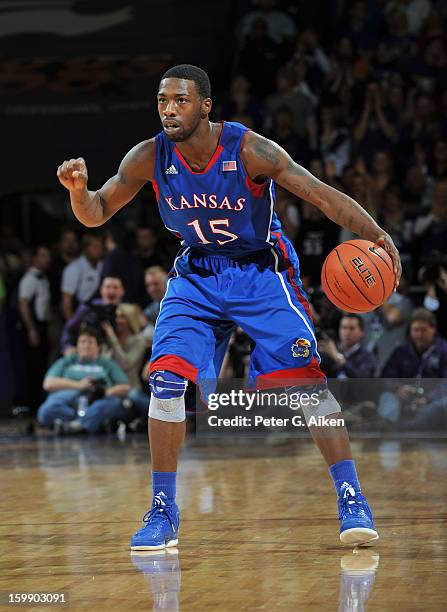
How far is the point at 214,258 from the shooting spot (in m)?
4.84

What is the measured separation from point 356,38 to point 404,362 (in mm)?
4397

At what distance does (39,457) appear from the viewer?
8.01 metres

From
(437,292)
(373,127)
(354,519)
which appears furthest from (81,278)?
(354,519)

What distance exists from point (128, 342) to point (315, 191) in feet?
17.7

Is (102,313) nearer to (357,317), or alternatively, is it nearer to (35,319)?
(35,319)

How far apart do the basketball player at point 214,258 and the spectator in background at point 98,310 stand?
4.94m

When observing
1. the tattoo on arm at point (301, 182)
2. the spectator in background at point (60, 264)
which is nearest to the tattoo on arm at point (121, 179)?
the tattoo on arm at point (301, 182)

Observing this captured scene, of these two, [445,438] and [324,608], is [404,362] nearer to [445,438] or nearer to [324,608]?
[445,438]

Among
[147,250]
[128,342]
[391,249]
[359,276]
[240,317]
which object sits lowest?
[128,342]

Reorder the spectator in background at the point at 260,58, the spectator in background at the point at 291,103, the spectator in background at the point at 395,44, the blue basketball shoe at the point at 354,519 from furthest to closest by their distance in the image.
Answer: the spectator in background at the point at 260,58
the spectator in background at the point at 395,44
the spectator in background at the point at 291,103
the blue basketball shoe at the point at 354,519

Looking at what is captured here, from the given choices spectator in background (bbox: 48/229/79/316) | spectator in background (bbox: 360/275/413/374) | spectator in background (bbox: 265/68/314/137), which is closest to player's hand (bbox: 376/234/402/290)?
spectator in background (bbox: 360/275/413/374)

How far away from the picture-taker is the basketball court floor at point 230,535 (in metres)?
3.69

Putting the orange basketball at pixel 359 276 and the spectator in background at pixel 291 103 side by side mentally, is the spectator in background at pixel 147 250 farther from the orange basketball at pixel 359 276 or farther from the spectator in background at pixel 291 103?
the orange basketball at pixel 359 276

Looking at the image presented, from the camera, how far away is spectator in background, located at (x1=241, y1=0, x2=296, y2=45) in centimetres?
1245
